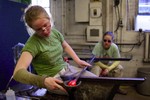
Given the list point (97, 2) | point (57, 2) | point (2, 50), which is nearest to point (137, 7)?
point (97, 2)

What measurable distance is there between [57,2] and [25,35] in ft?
3.94

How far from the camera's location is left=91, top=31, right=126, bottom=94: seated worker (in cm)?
268

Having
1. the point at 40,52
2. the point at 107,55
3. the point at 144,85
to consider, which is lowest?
the point at 144,85

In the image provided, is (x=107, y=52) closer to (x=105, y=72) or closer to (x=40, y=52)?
(x=105, y=72)

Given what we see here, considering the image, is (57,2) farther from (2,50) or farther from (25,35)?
(2,50)

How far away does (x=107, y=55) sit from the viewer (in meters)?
2.77

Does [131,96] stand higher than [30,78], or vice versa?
[30,78]

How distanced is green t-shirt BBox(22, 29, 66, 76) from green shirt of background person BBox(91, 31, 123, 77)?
1.32 meters

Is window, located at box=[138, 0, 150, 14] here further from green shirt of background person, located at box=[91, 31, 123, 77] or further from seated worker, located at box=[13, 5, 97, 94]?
seated worker, located at box=[13, 5, 97, 94]

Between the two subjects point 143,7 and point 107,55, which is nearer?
point 107,55

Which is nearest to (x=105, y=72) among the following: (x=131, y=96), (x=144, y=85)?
(x=131, y=96)

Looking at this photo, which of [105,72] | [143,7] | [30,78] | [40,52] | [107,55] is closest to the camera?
[30,78]

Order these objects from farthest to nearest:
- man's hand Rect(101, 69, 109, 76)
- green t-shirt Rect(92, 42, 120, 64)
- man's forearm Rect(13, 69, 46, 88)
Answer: green t-shirt Rect(92, 42, 120, 64)
man's hand Rect(101, 69, 109, 76)
man's forearm Rect(13, 69, 46, 88)

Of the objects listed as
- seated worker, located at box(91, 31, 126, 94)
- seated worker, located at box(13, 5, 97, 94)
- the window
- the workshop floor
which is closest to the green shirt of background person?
seated worker, located at box(91, 31, 126, 94)
